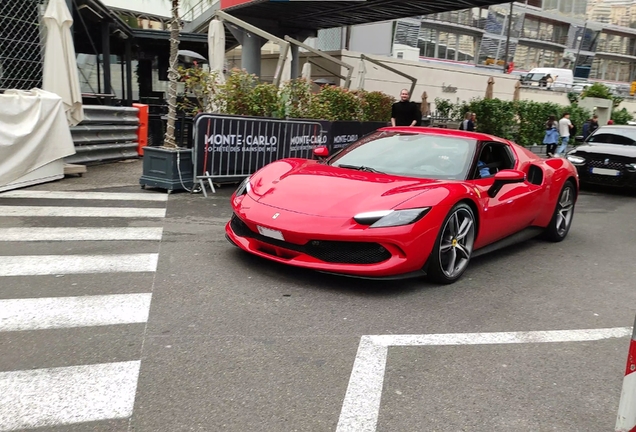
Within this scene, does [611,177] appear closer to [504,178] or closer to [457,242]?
[504,178]

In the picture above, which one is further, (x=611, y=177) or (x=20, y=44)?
(x=611, y=177)

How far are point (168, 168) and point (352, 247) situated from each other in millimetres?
5059

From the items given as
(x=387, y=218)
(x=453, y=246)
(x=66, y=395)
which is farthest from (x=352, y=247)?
(x=66, y=395)

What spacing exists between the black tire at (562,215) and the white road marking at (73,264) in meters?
4.66

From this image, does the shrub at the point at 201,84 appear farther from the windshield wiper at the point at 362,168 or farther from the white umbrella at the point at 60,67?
the windshield wiper at the point at 362,168

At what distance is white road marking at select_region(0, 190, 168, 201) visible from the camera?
8156mm

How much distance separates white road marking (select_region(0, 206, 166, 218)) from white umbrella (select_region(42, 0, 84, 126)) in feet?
10.7

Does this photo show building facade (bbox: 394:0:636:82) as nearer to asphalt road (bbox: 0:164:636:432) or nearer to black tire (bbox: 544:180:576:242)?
black tire (bbox: 544:180:576:242)

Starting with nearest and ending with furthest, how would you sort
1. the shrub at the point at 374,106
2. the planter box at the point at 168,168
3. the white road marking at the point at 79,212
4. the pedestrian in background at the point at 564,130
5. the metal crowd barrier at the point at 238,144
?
the white road marking at the point at 79,212 < the planter box at the point at 168,168 < the metal crowd barrier at the point at 238,144 < the shrub at the point at 374,106 < the pedestrian in background at the point at 564,130

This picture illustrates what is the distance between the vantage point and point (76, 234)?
20.2 ft

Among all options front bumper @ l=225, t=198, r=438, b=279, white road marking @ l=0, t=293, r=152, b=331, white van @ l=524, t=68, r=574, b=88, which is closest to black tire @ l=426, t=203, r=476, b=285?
front bumper @ l=225, t=198, r=438, b=279

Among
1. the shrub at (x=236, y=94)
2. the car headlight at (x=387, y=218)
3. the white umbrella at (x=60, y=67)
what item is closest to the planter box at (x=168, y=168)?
the shrub at (x=236, y=94)

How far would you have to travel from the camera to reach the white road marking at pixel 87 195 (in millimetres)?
8156

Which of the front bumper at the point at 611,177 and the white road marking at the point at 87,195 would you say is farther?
the front bumper at the point at 611,177
